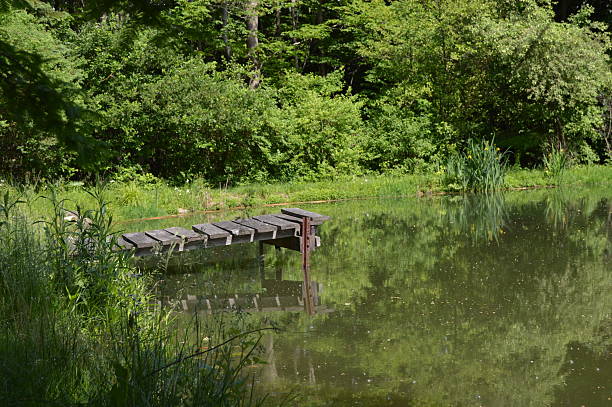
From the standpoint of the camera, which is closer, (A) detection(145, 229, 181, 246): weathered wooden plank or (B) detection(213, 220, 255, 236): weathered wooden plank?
(A) detection(145, 229, 181, 246): weathered wooden plank

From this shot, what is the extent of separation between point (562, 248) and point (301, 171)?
942cm

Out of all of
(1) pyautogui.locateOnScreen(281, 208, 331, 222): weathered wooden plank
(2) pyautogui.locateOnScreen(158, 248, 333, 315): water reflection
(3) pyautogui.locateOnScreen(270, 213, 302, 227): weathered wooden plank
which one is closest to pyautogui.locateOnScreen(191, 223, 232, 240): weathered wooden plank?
(2) pyautogui.locateOnScreen(158, 248, 333, 315): water reflection

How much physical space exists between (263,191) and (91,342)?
11432mm

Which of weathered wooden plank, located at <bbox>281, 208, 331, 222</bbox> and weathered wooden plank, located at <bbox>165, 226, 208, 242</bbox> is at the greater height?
weathered wooden plank, located at <bbox>281, 208, 331, 222</bbox>

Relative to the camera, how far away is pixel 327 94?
20062 millimetres

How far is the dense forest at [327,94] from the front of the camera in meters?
16.8

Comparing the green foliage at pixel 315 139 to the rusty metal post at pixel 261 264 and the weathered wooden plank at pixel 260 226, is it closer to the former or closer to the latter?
the rusty metal post at pixel 261 264

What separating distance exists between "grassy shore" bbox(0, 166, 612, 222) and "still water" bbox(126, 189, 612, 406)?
3.31 m

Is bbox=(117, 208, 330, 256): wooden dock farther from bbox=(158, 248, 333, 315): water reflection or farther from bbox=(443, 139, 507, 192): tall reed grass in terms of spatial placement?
bbox=(443, 139, 507, 192): tall reed grass

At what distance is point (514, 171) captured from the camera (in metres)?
18.4

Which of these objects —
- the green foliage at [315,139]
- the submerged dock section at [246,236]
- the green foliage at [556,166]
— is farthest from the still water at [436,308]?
the green foliage at [315,139]

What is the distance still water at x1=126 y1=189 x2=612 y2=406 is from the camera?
5242 mm

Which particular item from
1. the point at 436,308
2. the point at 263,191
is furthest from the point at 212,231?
the point at 263,191

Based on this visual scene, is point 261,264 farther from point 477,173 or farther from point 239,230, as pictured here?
point 477,173
